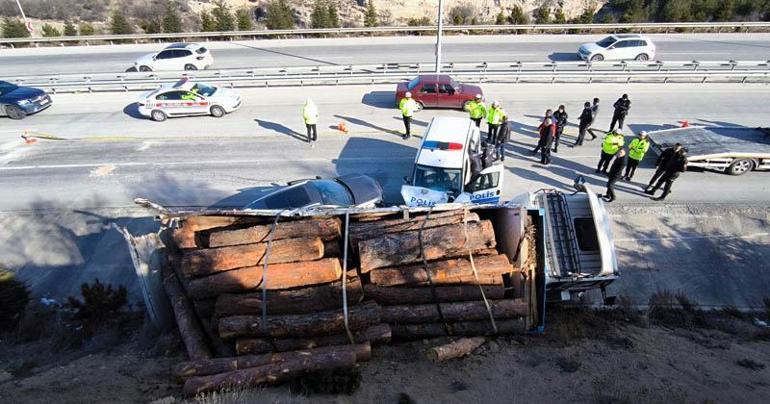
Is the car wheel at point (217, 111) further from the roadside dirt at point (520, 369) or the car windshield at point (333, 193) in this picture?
the roadside dirt at point (520, 369)

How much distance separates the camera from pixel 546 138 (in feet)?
42.1

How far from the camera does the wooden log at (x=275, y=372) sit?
5.77 metres

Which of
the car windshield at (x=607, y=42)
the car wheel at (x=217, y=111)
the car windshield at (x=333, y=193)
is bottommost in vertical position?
the car windshield at (x=333, y=193)

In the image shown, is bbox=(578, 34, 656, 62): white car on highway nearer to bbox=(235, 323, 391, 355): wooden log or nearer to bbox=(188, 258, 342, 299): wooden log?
bbox=(188, 258, 342, 299): wooden log

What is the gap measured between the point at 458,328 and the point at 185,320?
180 inches

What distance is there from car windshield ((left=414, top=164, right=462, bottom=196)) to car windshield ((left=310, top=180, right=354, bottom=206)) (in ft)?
5.86

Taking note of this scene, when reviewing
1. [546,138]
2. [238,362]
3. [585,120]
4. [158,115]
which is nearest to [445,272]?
[238,362]

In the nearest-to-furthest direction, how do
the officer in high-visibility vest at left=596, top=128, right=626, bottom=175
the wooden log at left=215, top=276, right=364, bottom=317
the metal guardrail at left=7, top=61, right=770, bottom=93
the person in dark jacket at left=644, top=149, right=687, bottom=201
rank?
the wooden log at left=215, top=276, right=364, bottom=317 → the person in dark jacket at left=644, top=149, right=687, bottom=201 → the officer in high-visibility vest at left=596, top=128, right=626, bottom=175 → the metal guardrail at left=7, top=61, right=770, bottom=93

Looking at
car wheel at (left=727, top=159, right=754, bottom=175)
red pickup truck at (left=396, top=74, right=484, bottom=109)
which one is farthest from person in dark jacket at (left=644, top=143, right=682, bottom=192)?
red pickup truck at (left=396, top=74, right=484, bottom=109)

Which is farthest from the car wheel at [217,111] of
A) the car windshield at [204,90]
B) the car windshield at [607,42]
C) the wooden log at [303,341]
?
the car windshield at [607,42]

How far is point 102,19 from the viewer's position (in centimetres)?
3606

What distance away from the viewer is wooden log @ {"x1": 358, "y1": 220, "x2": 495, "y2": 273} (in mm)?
7125

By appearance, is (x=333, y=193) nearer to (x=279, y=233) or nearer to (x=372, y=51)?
(x=279, y=233)

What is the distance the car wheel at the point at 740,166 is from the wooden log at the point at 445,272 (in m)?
9.64
